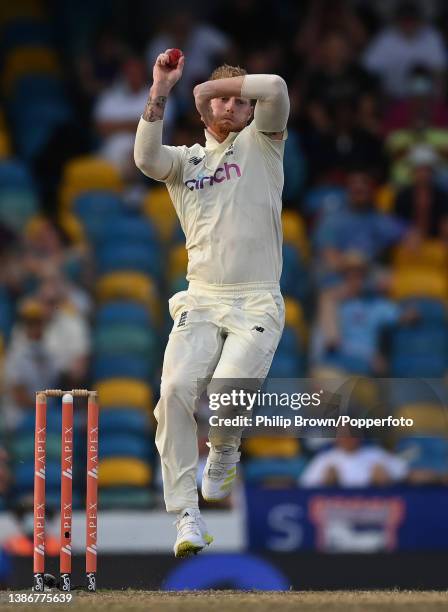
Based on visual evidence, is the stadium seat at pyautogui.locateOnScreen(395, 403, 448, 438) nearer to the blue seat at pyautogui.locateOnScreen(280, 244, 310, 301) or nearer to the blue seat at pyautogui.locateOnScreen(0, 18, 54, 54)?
the blue seat at pyautogui.locateOnScreen(280, 244, 310, 301)

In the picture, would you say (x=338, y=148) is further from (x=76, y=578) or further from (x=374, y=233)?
(x=76, y=578)

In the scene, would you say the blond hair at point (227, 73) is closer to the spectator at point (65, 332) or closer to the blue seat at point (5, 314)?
the spectator at point (65, 332)

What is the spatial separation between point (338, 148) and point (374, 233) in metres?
0.95

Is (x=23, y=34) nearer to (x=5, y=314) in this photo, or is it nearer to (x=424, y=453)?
(x=5, y=314)

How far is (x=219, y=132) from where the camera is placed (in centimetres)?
795

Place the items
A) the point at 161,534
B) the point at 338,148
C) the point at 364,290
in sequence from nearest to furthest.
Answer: the point at 161,534 < the point at 364,290 < the point at 338,148

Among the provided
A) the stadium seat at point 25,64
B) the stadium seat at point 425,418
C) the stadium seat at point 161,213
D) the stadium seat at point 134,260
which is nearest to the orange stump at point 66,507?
the stadium seat at point 425,418

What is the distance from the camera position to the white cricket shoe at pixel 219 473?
26.1 feet

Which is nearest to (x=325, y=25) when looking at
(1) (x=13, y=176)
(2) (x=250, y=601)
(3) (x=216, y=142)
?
(1) (x=13, y=176)

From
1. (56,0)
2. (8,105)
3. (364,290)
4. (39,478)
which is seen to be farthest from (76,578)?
(56,0)

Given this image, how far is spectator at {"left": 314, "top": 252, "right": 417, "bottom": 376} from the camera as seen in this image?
39.3 feet

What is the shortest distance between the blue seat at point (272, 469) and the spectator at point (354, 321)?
3.58ft

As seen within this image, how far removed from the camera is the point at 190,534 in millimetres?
7555

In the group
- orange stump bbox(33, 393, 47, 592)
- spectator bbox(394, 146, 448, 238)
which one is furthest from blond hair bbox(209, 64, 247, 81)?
spectator bbox(394, 146, 448, 238)
